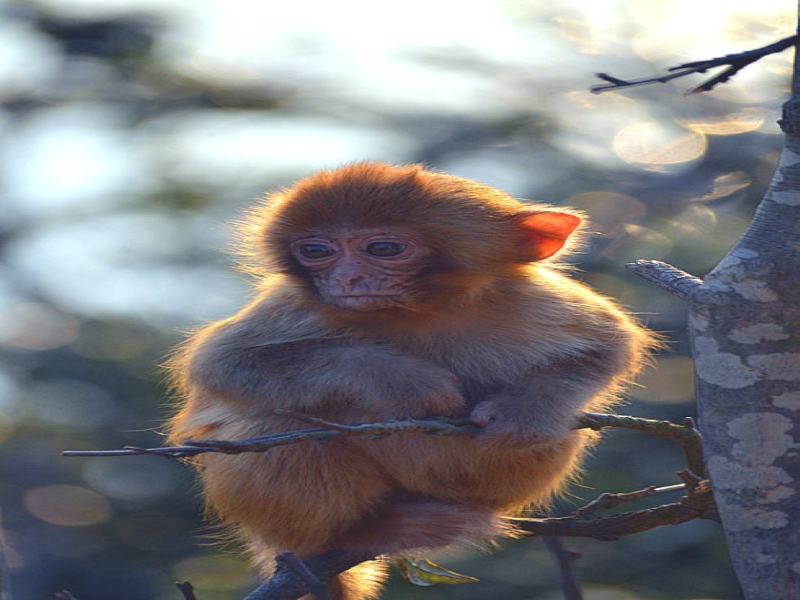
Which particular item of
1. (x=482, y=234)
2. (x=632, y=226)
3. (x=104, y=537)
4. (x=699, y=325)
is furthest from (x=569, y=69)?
(x=699, y=325)

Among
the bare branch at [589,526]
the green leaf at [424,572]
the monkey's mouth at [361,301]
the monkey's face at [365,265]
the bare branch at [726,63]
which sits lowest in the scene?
the green leaf at [424,572]

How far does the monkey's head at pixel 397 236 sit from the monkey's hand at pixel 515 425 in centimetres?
49

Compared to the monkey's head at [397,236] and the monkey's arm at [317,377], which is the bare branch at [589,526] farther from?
the monkey's head at [397,236]

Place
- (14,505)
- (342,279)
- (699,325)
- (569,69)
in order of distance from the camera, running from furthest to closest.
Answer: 1. (569,69)
2. (14,505)
3. (342,279)
4. (699,325)

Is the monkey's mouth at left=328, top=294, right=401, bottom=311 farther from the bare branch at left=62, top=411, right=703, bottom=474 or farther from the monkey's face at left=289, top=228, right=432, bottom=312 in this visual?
the bare branch at left=62, top=411, right=703, bottom=474

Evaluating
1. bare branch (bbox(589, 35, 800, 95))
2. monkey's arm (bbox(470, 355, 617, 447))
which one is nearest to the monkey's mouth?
monkey's arm (bbox(470, 355, 617, 447))

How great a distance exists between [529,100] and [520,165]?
5.89ft

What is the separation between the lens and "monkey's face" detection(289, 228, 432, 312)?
3.65 m

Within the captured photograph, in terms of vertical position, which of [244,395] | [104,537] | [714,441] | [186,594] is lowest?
[104,537]

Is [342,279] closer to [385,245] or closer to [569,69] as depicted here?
[385,245]

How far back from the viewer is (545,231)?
393 centimetres

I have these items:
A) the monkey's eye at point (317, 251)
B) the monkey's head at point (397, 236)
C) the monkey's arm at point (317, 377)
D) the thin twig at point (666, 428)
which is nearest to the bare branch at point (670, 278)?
the thin twig at point (666, 428)

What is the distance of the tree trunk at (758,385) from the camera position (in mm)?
2271

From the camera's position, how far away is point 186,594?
2529 mm
